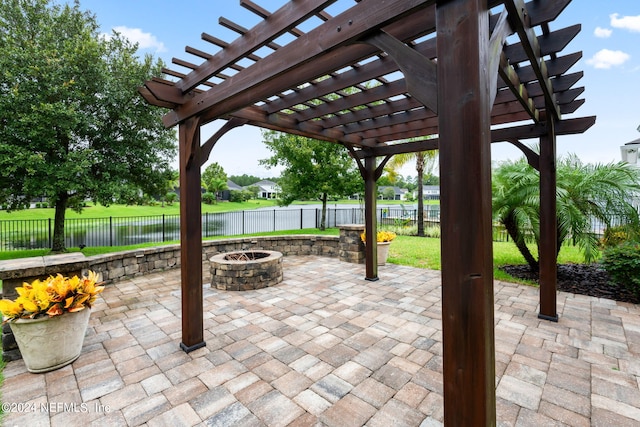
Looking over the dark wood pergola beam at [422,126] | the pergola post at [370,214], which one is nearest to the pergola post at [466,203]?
the dark wood pergola beam at [422,126]

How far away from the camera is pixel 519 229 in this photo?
5457 mm

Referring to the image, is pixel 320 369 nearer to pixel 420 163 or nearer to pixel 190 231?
pixel 190 231

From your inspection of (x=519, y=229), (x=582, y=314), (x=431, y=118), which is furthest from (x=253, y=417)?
(x=519, y=229)

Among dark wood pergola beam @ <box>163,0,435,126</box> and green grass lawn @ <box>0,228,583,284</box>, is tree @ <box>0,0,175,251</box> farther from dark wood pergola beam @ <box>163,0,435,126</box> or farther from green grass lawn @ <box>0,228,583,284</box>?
dark wood pergola beam @ <box>163,0,435,126</box>

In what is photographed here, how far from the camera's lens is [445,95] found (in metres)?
1.29

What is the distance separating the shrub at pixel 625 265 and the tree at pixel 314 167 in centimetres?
722

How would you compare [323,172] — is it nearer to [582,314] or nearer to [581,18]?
[582,314]

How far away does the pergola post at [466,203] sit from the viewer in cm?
122

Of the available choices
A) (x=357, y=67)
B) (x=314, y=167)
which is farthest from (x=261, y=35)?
(x=314, y=167)

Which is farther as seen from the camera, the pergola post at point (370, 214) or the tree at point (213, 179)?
the tree at point (213, 179)

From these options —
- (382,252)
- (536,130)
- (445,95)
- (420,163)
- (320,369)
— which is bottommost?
(320,369)

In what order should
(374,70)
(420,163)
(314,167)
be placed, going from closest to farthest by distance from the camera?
→ (374,70)
(314,167)
(420,163)

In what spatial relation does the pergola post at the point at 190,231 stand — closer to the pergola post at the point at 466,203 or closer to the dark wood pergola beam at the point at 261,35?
the dark wood pergola beam at the point at 261,35

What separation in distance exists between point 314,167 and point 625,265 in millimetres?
8254
